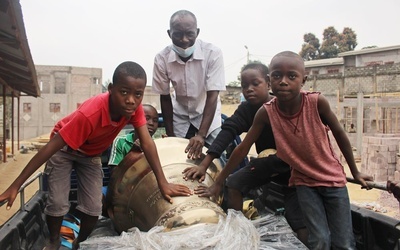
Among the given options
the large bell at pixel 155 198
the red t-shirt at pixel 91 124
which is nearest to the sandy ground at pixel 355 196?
the large bell at pixel 155 198

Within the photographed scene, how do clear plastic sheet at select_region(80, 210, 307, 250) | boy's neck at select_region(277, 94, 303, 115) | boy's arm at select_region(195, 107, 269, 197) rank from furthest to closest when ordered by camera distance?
boy's arm at select_region(195, 107, 269, 197), boy's neck at select_region(277, 94, 303, 115), clear plastic sheet at select_region(80, 210, 307, 250)

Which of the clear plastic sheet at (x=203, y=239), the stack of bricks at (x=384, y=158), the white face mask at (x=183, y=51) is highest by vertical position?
the white face mask at (x=183, y=51)

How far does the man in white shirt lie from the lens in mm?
3560

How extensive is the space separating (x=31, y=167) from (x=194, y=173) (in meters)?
1.05

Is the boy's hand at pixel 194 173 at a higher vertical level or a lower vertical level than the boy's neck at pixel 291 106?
lower

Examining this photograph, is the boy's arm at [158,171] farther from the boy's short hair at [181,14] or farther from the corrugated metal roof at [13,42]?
the corrugated metal roof at [13,42]

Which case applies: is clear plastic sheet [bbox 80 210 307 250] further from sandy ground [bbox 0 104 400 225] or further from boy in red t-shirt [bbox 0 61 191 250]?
sandy ground [bbox 0 104 400 225]

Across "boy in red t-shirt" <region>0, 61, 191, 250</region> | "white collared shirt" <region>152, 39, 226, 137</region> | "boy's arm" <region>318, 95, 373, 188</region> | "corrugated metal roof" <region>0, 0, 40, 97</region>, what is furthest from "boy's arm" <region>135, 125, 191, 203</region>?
"corrugated metal roof" <region>0, 0, 40, 97</region>

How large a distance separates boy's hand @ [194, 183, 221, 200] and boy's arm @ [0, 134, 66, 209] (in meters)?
0.90

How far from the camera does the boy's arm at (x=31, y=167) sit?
2.13 metres

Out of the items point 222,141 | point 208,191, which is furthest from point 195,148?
point 208,191

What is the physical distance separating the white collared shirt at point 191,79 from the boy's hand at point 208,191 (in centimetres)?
117

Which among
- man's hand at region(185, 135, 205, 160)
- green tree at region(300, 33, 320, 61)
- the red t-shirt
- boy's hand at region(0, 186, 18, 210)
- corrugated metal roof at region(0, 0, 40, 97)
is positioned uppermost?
green tree at region(300, 33, 320, 61)

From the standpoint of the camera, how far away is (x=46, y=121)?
28.2 meters
